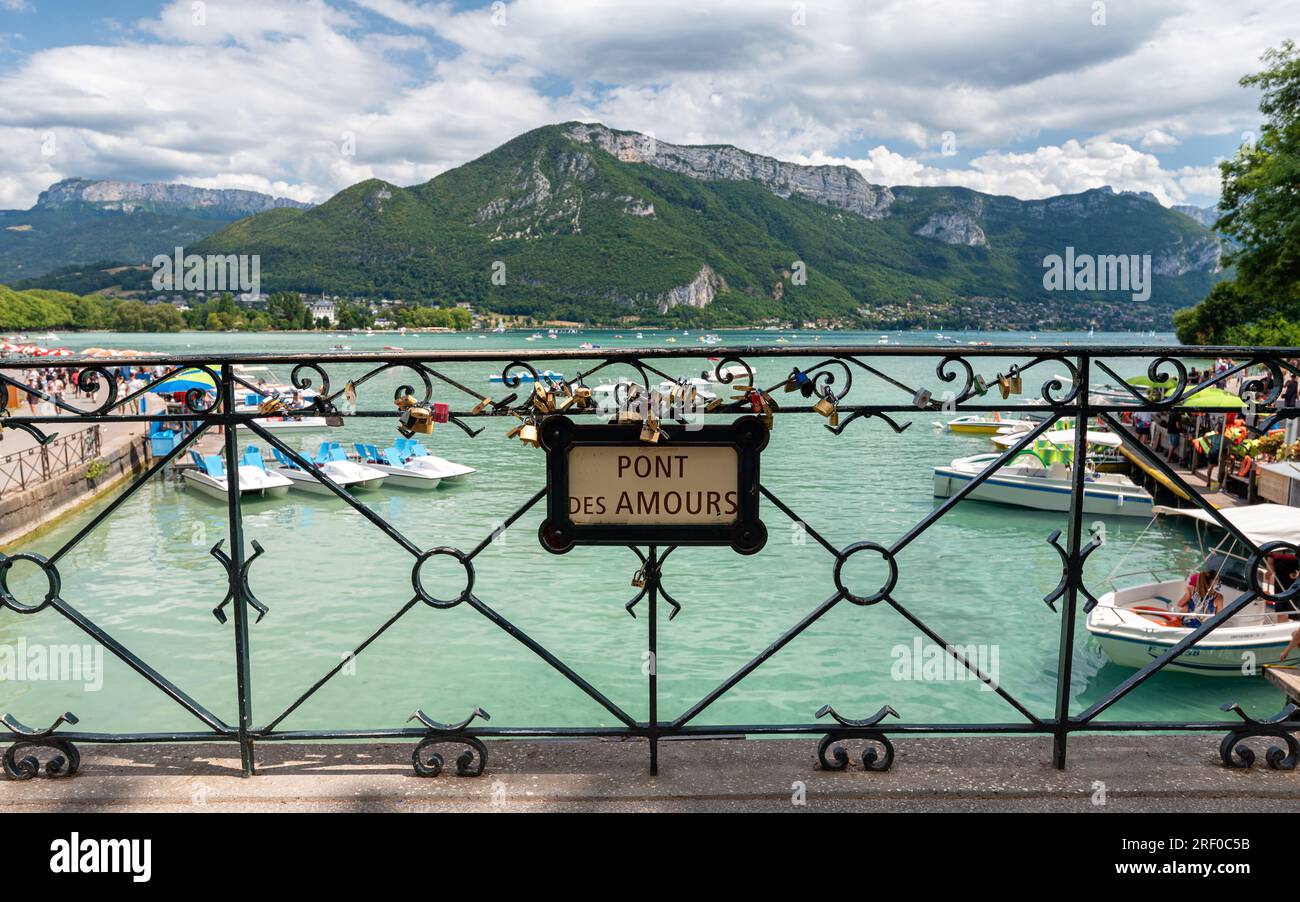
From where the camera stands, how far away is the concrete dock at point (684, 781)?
7.60ft

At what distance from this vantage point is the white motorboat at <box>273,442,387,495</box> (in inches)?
843

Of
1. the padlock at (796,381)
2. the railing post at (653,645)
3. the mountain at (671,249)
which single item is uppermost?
the mountain at (671,249)

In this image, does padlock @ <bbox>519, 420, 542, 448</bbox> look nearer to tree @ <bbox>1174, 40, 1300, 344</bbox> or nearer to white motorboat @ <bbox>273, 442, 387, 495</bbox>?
white motorboat @ <bbox>273, 442, 387, 495</bbox>

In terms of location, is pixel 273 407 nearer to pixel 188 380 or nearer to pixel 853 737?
pixel 853 737

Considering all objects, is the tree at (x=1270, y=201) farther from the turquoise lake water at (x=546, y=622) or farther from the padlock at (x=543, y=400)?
the padlock at (x=543, y=400)

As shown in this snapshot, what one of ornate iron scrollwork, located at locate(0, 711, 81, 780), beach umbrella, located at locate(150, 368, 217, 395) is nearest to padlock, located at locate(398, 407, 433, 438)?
beach umbrella, located at locate(150, 368, 217, 395)

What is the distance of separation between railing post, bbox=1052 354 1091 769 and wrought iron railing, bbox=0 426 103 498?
1656 centimetres

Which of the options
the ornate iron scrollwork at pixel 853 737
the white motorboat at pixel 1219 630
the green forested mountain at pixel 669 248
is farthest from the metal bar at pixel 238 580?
the green forested mountain at pixel 669 248

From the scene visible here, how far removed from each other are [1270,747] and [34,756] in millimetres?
3620

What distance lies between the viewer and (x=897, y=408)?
7.34 feet

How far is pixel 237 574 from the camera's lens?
2.46m

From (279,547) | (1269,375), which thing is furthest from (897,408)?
(279,547)

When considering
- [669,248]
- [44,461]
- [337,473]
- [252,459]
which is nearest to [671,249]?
[669,248]

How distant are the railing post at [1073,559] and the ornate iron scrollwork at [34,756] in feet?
9.27
